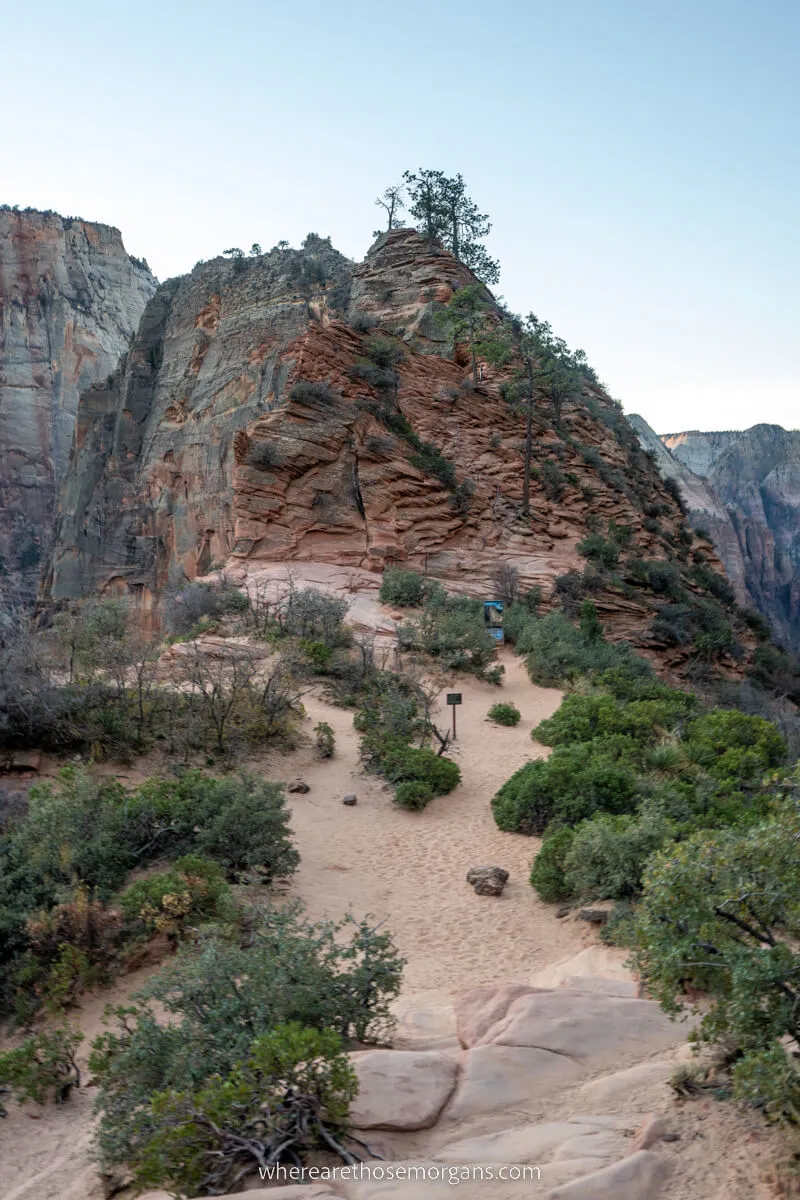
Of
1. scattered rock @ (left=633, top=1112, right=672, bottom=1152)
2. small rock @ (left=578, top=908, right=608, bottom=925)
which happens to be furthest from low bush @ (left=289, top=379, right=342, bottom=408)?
scattered rock @ (left=633, top=1112, right=672, bottom=1152)

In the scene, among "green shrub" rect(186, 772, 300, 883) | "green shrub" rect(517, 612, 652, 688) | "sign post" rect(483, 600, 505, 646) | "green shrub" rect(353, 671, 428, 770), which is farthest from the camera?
"sign post" rect(483, 600, 505, 646)

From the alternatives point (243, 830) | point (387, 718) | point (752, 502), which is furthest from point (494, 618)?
point (752, 502)

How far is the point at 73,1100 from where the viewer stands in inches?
223

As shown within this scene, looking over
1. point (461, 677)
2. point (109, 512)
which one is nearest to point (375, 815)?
point (461, 677)

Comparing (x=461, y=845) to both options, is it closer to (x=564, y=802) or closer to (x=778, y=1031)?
(x=564, y=802)

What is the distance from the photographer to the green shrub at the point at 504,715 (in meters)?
16.7

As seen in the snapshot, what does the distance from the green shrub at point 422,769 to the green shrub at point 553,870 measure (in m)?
3.39

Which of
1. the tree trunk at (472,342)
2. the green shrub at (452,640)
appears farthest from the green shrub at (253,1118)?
the tree trunk at (472,342)

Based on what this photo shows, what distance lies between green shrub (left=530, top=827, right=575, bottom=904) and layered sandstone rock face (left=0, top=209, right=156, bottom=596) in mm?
50663

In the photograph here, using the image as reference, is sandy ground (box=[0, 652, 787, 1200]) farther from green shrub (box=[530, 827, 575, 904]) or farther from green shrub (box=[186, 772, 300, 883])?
green shrub (box=[186, 772, 300, 883])

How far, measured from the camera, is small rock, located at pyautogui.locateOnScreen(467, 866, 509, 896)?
9258mm

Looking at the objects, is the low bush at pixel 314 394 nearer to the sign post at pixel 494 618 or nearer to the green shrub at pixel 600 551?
the sign post at pixel 494 618

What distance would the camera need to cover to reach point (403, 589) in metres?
22.6

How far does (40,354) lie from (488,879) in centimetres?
5840
